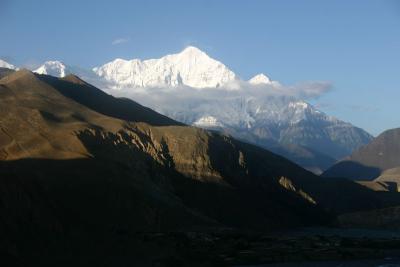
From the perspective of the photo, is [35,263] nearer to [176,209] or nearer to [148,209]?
[148,209]

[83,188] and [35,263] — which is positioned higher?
[83,188]

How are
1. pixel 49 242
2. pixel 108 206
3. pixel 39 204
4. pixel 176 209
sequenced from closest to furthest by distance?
pixel 49 242 → pixel 39 204 → pixel 108 206 → pixel 176 209

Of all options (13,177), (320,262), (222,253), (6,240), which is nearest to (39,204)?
(13,177)

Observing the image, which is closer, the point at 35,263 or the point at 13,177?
the point at 35,263

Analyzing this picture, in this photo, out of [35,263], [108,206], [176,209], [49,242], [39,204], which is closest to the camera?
[35,263]

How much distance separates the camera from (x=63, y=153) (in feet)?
618

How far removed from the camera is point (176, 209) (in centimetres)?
18725

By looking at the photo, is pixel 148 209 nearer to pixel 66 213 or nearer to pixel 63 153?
pixel 63 153

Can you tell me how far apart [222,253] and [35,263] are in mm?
49518

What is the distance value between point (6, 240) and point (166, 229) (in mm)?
75545

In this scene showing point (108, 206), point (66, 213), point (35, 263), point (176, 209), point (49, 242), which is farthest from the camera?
point (176, 209)

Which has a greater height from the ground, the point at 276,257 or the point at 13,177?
the point at 13,177

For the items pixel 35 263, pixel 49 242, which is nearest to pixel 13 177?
pixel 49 242

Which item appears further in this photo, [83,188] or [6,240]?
[83,188]
